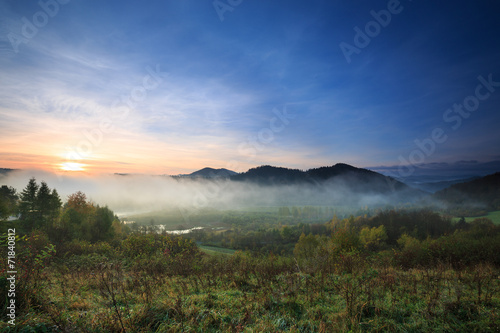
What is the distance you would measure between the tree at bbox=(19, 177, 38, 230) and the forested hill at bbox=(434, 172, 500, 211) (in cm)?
15451

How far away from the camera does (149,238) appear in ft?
74.9

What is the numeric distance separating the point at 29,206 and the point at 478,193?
17841 cm

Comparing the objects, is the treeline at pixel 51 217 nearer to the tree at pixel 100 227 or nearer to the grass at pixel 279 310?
the tree at pixel 100 227

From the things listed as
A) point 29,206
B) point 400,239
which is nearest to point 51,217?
point 29,206

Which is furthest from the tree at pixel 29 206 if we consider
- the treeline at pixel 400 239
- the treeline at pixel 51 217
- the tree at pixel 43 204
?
the treeline at pixel 400 239

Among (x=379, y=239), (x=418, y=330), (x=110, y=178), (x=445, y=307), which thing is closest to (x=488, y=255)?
(x=445, y=307)

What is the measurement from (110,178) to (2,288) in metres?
175

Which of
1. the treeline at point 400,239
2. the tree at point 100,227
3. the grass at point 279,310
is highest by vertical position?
the grass at point 279,310

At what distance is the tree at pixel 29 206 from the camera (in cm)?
3641

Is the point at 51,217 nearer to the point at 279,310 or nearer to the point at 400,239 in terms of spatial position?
the point at 279,310

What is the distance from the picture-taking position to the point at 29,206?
122 ft

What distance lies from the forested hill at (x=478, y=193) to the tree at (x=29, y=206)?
15451cm

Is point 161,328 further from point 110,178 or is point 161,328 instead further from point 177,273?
point 110,178

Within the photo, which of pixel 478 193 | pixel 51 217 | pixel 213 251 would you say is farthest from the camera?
pixel 478 193
